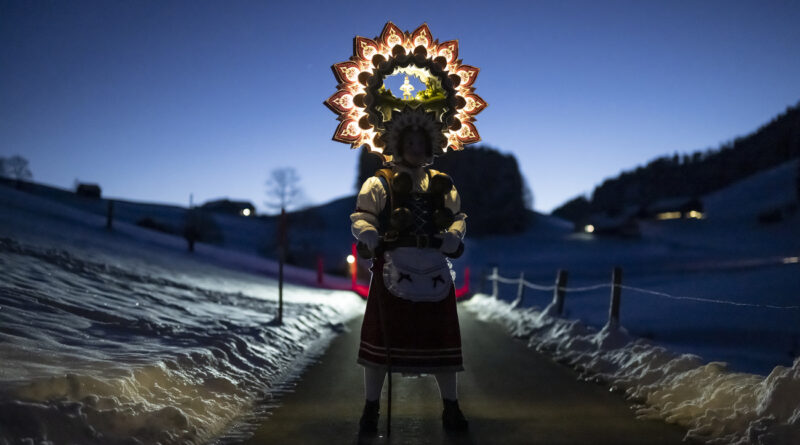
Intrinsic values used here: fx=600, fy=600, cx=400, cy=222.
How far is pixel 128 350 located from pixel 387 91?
3651 millimetres

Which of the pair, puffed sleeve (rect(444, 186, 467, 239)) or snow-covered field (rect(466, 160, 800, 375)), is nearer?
puffed sleeve (rect(444, 186, 467, 239))

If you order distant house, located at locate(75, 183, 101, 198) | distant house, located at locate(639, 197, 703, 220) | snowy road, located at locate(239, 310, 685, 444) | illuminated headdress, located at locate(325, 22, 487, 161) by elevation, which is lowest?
snowy road, located at locate(239, 310, 685, 444)

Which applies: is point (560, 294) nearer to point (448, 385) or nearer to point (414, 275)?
point (448, 385)

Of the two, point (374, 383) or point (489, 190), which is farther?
point (489, 190)

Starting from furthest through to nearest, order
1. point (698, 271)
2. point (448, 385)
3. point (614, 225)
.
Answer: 1. point (614, 225)
2. point (698, 271)
3. point (448, 385)

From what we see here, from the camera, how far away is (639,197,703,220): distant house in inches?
3115

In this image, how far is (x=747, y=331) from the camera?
13.7 metres

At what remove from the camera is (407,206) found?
484 cm

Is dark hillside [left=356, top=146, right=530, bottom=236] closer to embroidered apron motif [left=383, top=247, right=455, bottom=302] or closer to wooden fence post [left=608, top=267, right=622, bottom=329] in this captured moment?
wooden fence post [left=608, top=267, right=622, bottom=329]

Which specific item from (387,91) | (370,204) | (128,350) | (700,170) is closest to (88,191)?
(128,350)

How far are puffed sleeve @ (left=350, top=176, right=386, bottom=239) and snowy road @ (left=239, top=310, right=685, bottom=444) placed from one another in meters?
1.55

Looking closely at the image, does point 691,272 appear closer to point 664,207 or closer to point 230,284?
point 230,284

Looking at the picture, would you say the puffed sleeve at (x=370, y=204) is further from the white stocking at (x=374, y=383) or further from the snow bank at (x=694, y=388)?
the snow bank at (x=694, y=388)

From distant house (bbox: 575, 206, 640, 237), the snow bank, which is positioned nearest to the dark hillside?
distant house (bbox: 575, 206, 640, 237)
